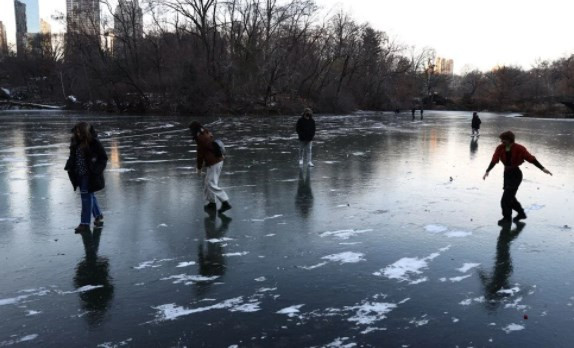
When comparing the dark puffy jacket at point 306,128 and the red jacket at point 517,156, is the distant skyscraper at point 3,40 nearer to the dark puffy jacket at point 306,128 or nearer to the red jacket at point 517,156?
the dark puffy jacket at point 306,128

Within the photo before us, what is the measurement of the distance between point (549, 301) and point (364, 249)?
2.13 metres

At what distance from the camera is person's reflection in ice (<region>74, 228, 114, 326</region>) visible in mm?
4121

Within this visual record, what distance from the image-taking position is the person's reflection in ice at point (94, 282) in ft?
13.5

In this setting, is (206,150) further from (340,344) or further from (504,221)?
(504,221)

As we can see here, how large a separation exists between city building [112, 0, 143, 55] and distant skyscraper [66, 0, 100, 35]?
2.92 m

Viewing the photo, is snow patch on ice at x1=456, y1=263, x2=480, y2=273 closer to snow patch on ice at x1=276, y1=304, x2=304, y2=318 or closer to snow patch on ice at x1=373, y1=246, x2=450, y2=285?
snow patch on ice at x1=373, y1=246, x2=450, y2=285

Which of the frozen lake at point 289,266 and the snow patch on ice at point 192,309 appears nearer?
the frozen lake at point 289,266

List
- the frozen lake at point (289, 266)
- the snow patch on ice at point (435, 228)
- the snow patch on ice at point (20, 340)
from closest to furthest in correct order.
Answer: the snow patch on ice at point (20, 340) → the frozen lake at point (289, 266) → the snow patch on ice at point (435, 228)

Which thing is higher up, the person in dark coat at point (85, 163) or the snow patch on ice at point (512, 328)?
the person in dark coat at point (85, 163)

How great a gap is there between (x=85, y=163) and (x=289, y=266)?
336cm

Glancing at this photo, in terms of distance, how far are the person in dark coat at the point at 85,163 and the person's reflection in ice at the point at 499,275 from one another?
5112 millimetres

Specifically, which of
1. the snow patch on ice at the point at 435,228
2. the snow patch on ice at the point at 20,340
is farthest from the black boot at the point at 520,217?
the snow patch on ice at the point at 20,340

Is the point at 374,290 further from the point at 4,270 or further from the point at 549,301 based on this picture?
the point at 4,270

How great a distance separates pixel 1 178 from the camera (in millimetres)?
10633
